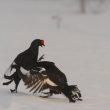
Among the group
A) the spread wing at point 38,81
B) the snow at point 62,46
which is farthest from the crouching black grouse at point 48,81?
the snow at point 62,46

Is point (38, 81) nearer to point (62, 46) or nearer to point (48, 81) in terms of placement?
point (48, 81)

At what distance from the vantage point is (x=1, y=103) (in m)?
6.75

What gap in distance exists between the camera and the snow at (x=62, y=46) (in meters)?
7.30

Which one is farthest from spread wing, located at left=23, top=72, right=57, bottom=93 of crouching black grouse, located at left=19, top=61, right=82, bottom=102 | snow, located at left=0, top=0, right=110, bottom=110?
snow, located at left=0, top=0, right=110, bottom=110

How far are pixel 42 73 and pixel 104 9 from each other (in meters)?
31.0

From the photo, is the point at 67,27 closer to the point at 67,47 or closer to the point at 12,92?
the point at 67,47

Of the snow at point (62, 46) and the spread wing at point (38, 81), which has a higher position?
the snow at point (62, 46)

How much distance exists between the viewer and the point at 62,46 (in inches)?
859

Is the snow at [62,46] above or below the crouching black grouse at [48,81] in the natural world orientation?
above

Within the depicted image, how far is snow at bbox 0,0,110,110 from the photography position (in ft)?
24.0

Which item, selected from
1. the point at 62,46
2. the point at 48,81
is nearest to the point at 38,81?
the point at 48,81

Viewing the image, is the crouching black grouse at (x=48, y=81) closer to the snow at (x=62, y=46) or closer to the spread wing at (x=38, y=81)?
the spread wing at (x=38, y=81)

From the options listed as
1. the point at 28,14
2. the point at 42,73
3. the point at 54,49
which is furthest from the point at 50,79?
the point at 28,14

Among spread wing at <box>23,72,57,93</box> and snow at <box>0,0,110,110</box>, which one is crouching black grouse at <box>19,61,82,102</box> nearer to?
spread wing at <box>23,72,57,93</box>
